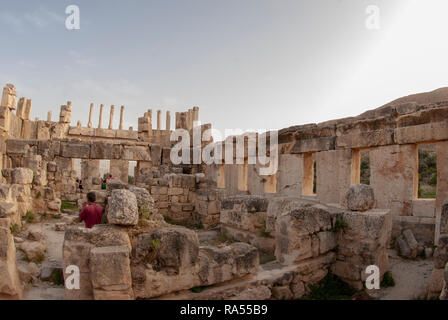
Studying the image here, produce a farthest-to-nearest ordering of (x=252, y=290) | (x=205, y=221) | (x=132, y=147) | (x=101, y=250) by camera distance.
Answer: (x=132, y=147)
(x=205, y=221)
(x=252, y=290)
(x=101, y=250)

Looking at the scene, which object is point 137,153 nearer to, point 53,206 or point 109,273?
point 53,206

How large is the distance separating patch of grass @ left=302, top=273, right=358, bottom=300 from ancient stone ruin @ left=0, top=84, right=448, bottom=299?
10cm

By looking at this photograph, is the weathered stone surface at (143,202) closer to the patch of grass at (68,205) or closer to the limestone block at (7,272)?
the limestone block at (7,272)

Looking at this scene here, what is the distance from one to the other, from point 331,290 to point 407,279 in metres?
1.49

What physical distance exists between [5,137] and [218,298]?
15816 millimetres

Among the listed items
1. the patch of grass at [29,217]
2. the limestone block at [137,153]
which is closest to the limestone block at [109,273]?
the patch of grass at [29,217]

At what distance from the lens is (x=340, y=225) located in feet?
17.2

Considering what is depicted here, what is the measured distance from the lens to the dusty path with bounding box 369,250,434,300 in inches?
182

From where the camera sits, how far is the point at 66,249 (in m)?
3.34

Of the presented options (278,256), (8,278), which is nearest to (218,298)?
(278,256)

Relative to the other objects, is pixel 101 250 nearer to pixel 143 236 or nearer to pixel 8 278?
pixel 143 236

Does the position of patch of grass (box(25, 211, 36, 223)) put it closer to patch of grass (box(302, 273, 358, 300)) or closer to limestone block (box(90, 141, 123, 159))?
limestone block (box(90, 141, 123, 159))

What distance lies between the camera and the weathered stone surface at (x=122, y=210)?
3533 mm

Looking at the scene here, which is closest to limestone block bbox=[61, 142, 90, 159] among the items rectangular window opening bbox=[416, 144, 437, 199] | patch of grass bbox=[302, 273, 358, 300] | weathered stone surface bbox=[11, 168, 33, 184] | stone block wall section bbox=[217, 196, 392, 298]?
weathered stone surface bbox=[11, 168, 33, 184]
